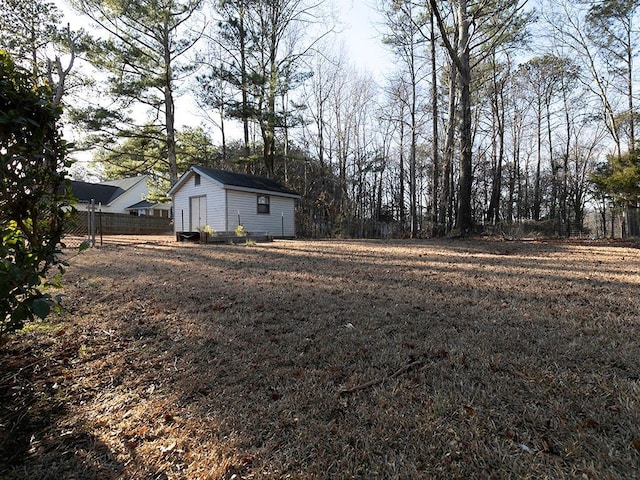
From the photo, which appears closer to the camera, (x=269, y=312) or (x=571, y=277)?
(x=269, y=312)

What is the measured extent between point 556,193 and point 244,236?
2296cm

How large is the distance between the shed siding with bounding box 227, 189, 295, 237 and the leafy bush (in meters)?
12.8

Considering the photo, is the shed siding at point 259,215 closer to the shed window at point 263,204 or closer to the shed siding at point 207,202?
the shed window at point 263,204

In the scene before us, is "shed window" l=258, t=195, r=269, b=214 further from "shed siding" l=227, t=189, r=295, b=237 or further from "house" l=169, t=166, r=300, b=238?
"shed siding" l=227, t=189, r=295, b=237

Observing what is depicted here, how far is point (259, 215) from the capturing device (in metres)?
16.2

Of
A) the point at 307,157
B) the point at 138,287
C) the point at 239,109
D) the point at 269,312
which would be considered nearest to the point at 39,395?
the point at 269,312

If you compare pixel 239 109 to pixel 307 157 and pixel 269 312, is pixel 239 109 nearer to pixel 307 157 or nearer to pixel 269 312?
pixel 307 157

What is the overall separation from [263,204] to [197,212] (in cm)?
319

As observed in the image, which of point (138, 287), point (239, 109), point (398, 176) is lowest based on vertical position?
point (138, 287)

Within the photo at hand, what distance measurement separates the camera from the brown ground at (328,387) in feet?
4.64

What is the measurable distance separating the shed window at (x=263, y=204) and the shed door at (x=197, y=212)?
8.30 feet

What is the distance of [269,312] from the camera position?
10.6 ft

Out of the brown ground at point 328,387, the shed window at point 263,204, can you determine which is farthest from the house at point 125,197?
the brown ground at point 328,387

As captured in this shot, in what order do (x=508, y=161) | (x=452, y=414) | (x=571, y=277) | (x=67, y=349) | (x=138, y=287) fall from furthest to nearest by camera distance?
(x=508, y=161), (x=571, y=277), (x=138, y=287), (x=67, y=349), (x=452, y=414)
